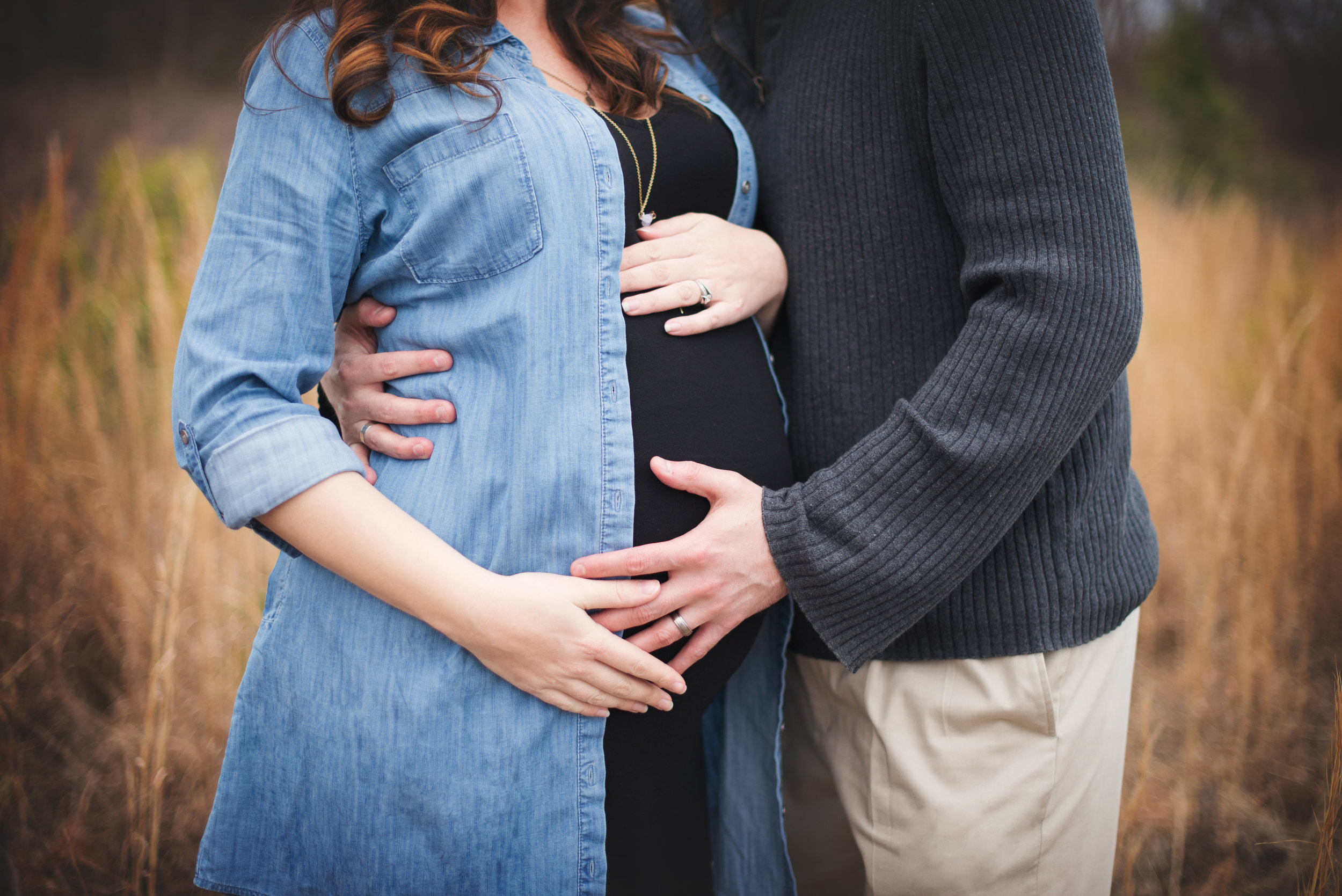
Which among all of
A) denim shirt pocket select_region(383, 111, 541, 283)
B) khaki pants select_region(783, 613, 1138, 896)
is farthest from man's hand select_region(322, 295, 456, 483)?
khaki pants select_region(783, 613, 1138, 896)

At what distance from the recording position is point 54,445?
219cm

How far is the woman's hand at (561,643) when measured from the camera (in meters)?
0.83

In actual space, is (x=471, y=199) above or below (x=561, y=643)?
above

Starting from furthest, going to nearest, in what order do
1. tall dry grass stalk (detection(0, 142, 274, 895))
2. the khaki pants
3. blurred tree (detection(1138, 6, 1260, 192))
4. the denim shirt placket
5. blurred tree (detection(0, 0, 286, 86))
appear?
blurred tree (detection(1138, 6, 1260, 192)) → blurred tree (detection(0, 0, 286, 86)) → tall dry grass stalk (detection(0, 142, 274, 895)) → the khaki pants → the denim shirt placket

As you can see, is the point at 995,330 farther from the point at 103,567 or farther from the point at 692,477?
the point at 103,567

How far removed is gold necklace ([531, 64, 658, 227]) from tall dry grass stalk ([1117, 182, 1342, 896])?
5.04 ft

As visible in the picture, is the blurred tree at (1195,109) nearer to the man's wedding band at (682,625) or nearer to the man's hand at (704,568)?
the man's hand at (704,568)

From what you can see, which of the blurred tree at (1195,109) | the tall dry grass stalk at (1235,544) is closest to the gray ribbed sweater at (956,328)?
the tall dry grass stalk at (1235,544)

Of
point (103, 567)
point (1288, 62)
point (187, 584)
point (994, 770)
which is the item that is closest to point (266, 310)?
point (994, 770)

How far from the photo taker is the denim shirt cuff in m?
0.82

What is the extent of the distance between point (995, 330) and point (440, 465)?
697 mm

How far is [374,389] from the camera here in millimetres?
1016

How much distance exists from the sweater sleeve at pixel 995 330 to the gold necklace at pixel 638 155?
0.37 meters

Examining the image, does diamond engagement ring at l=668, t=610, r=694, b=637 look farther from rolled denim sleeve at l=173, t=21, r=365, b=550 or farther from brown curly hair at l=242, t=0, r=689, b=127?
brown curly hair at l=242, t=0, r=689, b=127
